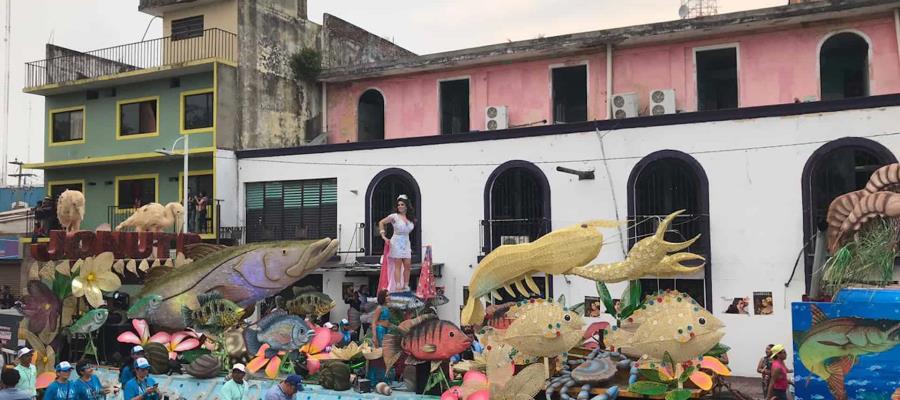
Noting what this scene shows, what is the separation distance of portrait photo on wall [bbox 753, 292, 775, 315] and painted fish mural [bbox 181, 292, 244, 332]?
10449 millimetres

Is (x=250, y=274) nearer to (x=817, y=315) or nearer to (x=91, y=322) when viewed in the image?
(x=91, y=322)

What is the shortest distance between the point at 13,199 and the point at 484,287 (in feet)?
135

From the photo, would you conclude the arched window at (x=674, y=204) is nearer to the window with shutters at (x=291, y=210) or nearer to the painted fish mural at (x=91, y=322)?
the window with shutters at (x=291, y=210)

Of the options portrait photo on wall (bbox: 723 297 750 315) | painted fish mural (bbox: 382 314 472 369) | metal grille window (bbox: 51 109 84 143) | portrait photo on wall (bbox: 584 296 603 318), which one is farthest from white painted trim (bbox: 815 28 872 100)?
metal grille window (bbox: 51 109 84 143)

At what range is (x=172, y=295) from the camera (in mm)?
17375

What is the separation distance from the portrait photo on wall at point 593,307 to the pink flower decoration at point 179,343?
342 inches

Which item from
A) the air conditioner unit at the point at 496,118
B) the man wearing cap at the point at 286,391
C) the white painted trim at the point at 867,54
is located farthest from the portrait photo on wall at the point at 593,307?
Answer: the man wearing cap at the point at 286,391

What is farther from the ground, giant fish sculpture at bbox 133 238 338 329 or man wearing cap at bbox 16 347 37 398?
giant fish sculpture at bbox 133 238 338 329

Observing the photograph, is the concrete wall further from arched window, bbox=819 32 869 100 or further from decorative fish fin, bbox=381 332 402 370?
decorative fish fin, bbox=381 332 402 370

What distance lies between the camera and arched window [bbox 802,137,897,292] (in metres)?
17.6

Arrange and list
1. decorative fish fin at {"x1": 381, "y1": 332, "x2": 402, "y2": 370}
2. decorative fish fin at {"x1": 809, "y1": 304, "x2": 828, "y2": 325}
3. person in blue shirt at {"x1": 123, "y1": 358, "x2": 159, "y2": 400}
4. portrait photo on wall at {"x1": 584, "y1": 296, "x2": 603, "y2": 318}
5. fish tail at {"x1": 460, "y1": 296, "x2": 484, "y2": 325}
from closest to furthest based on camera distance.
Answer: decorative fish fin at {"x1": 809, "y1": 304, "x2": 828, "y2": 325} < person in blue shirt at {"x1": 123, "y1": 358, "x2": 159, "y2": 400} < fish tail at {"x1": 460, "y1": 296, "x2": 484, "y2": 325} < decorative fish fin at {"x1": 381, "y1": 332, "x2": 402, "y2": 370} < portrait photo on wall at {"x1": 584, "y1": 296, "x2": 603, "y2": 318}

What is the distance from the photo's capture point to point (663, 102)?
72.5 feet

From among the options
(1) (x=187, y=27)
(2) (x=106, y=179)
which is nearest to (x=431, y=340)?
(1) (x=187, y=27)

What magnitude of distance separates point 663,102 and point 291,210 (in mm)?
10576
